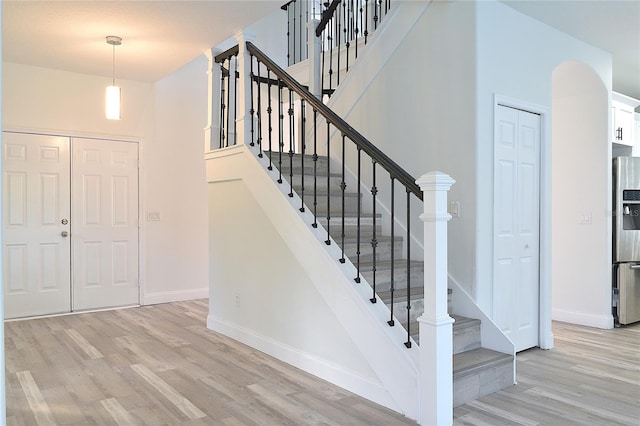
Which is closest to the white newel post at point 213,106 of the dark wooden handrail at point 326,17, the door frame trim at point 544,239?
the dark wooden handrail at point 326,17

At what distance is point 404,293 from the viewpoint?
352 cm

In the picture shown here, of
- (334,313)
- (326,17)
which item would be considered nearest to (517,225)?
(334,313)

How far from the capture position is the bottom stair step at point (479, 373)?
307cm

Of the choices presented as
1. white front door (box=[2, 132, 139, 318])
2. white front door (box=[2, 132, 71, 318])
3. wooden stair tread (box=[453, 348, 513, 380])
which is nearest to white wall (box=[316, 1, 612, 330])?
wooden stair tread (box=[453, 348, 513, 380])

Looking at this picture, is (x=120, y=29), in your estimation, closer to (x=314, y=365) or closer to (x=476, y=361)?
(x=314, y=365)

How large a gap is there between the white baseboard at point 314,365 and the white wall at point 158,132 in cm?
191

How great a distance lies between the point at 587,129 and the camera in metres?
5.20

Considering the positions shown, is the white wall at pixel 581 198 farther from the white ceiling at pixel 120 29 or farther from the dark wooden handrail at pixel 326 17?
the white ceiling at pixel 120 29

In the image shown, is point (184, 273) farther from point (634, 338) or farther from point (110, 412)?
point (634, 338)

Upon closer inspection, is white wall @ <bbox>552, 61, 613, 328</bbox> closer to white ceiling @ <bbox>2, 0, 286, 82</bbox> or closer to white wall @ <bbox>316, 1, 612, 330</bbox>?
white wall @ <bbox>316, 1, 612, 330</bbox>

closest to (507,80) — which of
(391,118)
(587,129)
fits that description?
(391,118)

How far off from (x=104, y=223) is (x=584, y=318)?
552 centimetres

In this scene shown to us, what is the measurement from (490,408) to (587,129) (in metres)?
3.51

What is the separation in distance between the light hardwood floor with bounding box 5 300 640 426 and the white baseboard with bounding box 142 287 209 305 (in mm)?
1384
